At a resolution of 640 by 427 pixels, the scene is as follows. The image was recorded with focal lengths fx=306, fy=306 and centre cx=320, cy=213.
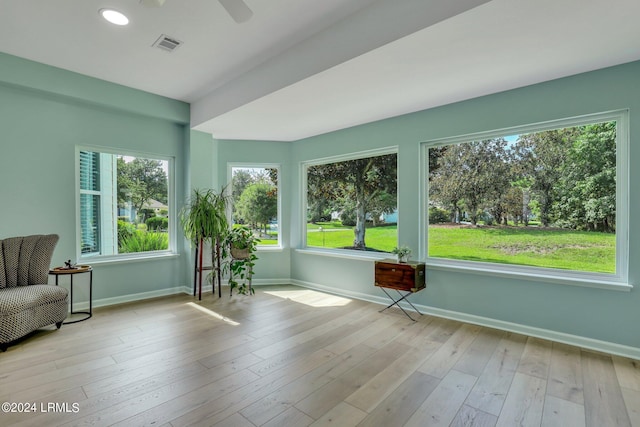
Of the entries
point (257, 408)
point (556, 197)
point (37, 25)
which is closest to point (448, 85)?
point (556, 197)

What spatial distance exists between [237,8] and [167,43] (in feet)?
5.18

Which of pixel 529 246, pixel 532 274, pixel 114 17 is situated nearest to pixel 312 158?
pixel 114 17

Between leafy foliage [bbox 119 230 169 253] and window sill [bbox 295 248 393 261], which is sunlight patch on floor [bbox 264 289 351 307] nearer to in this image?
window sill [bbox 295 248 393 261]

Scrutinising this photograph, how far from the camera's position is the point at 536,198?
3197 mm

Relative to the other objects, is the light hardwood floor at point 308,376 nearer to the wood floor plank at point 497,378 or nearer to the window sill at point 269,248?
the wood floor plank at point 497,378

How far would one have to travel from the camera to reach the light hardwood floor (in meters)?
1.86

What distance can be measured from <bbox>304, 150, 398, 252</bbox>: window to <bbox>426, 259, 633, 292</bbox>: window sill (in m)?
0.79

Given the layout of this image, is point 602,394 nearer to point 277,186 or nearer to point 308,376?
point 308,376

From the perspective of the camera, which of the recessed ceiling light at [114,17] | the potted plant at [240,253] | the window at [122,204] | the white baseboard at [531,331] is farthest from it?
the potted plant at [240,253]

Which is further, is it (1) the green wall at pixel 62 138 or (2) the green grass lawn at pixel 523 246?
(1) the green wall at pixel 62 138

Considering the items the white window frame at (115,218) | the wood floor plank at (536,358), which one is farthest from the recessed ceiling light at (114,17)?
the wood floor plank at (536,358)

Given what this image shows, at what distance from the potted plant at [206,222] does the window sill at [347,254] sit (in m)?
1.33

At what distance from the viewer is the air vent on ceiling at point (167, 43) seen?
2.74 m

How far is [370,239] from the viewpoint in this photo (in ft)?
14.7
